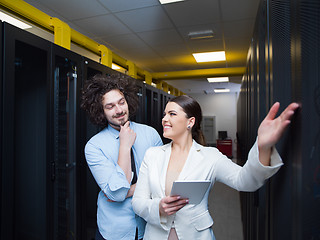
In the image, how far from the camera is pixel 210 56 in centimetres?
466

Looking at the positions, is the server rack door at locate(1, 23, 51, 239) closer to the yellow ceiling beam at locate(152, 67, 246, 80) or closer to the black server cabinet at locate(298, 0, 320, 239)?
the black server cabinet at locate(298, 0, 320, 239)

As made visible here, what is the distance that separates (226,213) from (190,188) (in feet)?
10.6

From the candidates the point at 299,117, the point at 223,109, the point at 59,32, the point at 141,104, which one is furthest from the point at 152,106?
the point at 223,109

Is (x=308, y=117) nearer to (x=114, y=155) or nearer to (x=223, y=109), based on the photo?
(x=114, y=155)

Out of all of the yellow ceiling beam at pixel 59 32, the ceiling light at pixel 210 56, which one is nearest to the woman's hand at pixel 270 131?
the yellow ceiling beam at pixel 59 32

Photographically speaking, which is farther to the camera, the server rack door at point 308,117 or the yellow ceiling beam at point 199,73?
the yellow ceiling beam at point 199,73

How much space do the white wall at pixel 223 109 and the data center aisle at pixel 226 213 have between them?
5.49 m

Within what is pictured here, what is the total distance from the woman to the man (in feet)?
0.54

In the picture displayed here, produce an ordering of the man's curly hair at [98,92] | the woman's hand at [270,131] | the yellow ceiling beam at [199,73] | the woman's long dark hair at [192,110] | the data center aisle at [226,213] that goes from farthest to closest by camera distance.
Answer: the yellow ceiling beam at [199,73], the data center aisle at [226,213], the man's curly hair at [98,92], the woman's long dark hair at [192,110], the woman's hand at [270,131]

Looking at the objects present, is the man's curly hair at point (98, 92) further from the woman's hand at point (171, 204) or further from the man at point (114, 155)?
the woman's hand at point (171, 204)

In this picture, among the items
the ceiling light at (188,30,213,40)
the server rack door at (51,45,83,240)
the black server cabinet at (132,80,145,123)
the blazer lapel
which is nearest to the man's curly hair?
the server rack door at (51,45,83,240)

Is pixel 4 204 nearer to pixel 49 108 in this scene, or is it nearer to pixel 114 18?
pixel 49 108

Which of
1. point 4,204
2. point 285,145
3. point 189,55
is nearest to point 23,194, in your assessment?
point 4,204

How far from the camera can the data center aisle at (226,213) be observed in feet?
9.71
